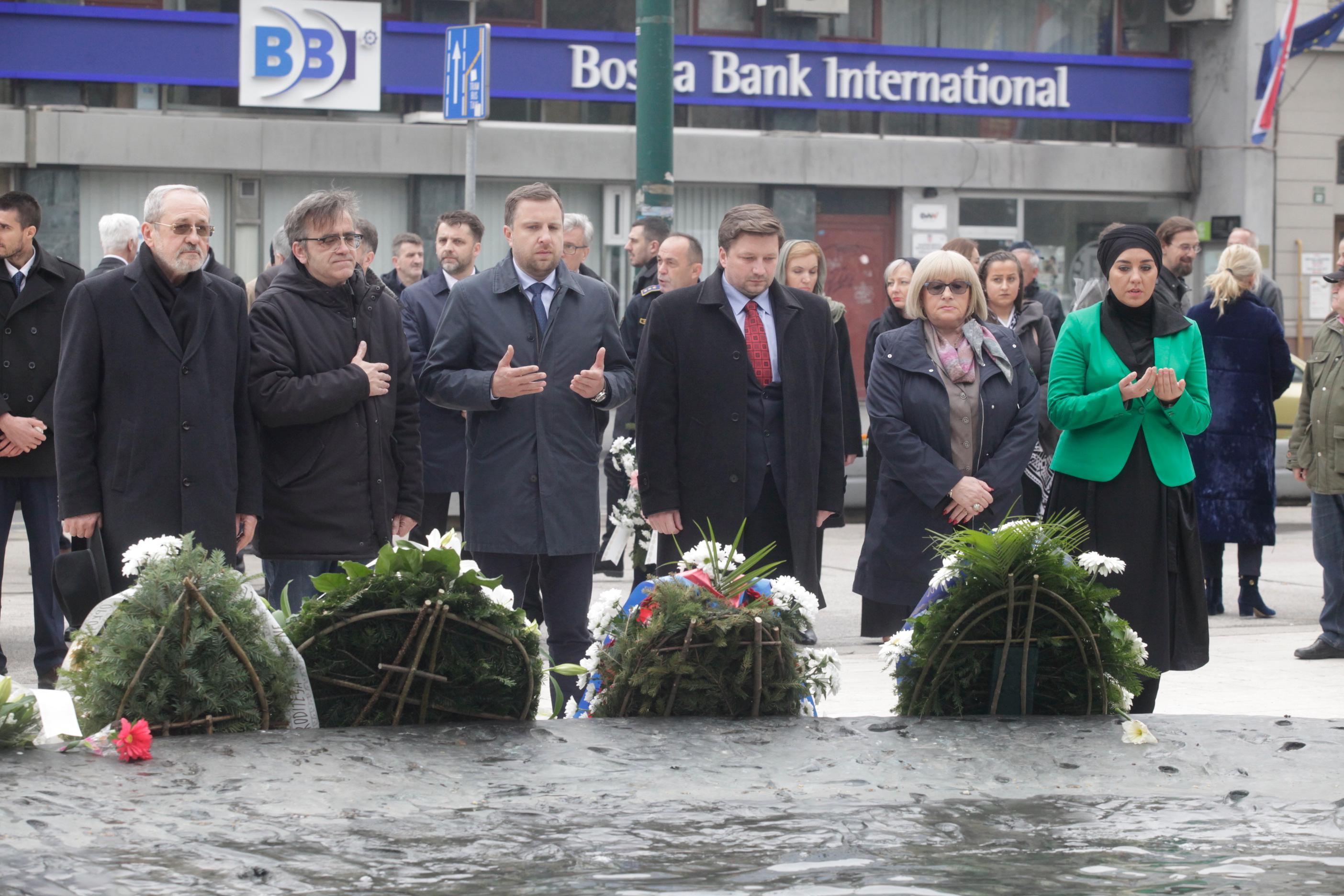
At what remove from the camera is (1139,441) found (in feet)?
20.8

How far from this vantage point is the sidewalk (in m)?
7.17

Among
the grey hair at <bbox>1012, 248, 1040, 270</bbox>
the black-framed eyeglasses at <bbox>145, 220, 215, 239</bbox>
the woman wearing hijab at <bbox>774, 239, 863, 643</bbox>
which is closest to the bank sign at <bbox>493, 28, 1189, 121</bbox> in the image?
the grey hair at <bbox>1012, 248, 1040, 270</bbox>

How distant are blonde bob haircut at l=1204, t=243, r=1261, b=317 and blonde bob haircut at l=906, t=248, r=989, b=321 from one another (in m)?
2.59

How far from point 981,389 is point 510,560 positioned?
206 centimetres

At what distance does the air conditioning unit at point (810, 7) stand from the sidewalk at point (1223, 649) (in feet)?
41.2

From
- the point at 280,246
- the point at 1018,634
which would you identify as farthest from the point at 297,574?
the point at 1018,634

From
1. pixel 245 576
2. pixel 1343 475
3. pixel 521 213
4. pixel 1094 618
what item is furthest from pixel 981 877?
pixel 1343 475

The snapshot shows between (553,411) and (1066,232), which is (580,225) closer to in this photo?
(553,411)

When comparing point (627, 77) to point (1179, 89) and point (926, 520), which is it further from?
point (926, 520)

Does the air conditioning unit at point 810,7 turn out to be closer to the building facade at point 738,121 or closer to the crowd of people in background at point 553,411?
the building facade at point 738,121

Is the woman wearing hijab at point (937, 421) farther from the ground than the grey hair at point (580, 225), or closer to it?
closer to it

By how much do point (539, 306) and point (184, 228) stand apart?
1.33 meters

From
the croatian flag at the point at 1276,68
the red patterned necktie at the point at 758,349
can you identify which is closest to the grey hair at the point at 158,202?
the red patterned necktie at the point at 758,349

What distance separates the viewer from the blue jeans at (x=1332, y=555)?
330 inches
